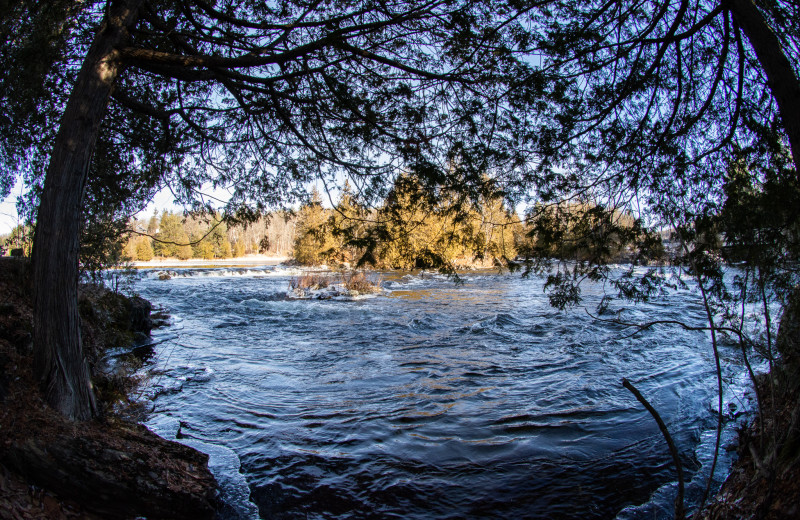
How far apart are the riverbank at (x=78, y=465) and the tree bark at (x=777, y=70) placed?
203 inches

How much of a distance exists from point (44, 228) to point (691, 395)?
853 centimetres

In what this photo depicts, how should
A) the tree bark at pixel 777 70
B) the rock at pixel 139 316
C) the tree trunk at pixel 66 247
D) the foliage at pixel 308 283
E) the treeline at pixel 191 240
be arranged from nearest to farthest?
1. the tree bark at pixel 777 70
2. the tree trunk at pixel 66 247
3. the rock at pixel 139 316
4. the foliage at pixel 308 283
5. the treeline at pixel 191 240

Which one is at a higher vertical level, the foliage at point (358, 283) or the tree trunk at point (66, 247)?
the tree trunk at point (66, 247)

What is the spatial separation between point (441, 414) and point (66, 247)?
4.69 m

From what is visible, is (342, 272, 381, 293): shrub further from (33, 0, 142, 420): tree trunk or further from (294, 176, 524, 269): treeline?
(33, 0, 142, 420): tree trunk

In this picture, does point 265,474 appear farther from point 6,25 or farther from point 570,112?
point 6,25

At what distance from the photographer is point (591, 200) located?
16.9 feet

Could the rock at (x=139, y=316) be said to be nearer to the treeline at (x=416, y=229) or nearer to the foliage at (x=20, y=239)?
the foliage at (x=20, y=239)

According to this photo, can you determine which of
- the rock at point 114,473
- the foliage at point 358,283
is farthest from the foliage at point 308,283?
the rock at point 114,473

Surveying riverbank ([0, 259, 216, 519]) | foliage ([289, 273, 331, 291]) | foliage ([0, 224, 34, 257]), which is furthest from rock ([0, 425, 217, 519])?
foliage ([289, 273, 331, 291])

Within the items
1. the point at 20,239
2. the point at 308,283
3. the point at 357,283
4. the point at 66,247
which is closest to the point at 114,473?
the point at 66,247

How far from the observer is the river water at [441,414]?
3.88m

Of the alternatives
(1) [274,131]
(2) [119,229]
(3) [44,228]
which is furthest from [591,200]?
(2) [119,229]

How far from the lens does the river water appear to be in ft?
12.7
